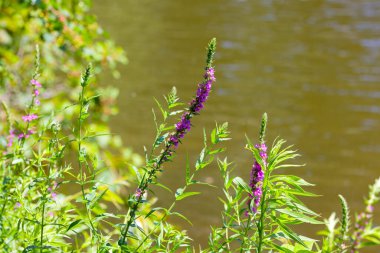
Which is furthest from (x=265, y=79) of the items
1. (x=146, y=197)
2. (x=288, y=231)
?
(x=288, y=231)

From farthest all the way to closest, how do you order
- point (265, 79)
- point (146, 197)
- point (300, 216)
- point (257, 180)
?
point (265, 79)
point (146, 197)
point (257, 180)
point (300, 216)

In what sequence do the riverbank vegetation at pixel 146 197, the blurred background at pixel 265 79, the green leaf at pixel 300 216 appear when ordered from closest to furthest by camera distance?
the green leaf at pixel 300 216 → the riverbank vegetation at pixel 146 197 → the blurred background at pixel 265 79

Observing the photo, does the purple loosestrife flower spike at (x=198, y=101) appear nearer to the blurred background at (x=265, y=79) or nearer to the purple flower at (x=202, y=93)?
the purple flower at (x=202, y=93)

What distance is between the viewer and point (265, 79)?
9.43 m

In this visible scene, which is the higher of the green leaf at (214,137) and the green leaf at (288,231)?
the green leaf at (214,137)

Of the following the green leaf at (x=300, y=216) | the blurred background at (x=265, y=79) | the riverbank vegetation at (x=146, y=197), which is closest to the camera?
the green leaf at (x=300, y=216)

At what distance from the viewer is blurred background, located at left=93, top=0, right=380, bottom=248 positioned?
22.2 feet

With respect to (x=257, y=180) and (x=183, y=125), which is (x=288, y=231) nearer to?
(x=257, y=180)

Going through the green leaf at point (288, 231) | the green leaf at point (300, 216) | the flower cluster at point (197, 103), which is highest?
the flower cluster at point (197, 103)

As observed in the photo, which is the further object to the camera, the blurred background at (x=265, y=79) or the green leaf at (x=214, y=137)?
the blurred background at (x=265, y=79)

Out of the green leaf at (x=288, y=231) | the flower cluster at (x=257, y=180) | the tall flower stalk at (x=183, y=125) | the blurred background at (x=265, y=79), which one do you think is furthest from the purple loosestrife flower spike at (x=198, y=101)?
the blurred background at (x=265, y=79)

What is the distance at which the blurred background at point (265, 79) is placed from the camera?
6.77 meters

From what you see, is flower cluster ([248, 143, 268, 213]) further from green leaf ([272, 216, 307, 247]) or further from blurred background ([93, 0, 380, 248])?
blurred background ([93, 0, 380, 248])

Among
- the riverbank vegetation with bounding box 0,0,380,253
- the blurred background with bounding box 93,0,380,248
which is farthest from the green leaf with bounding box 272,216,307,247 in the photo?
the blurred background with bounding box 93,0,380,248
